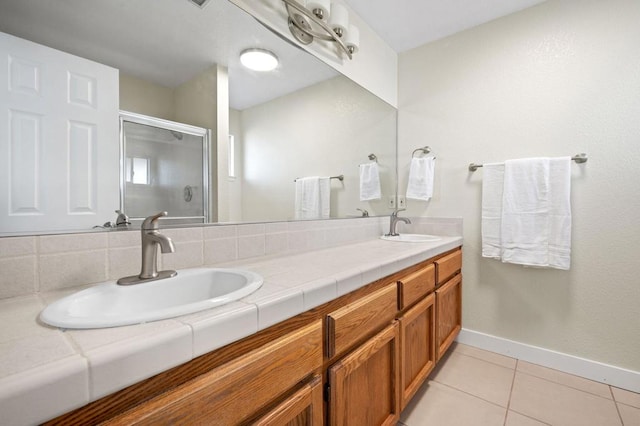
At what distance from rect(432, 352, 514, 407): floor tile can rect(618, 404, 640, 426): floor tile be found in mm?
434

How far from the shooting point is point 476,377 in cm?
160

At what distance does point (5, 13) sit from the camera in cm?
67

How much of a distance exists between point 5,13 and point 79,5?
17 centimetres

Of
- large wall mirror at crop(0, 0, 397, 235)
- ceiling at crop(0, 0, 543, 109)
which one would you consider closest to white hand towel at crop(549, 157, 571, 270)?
large wall mirror at crop(0, 0, 397, 235)

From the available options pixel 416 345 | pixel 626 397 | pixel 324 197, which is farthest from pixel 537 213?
pixel 324 197

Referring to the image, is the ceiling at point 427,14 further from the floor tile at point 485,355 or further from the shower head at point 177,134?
the floor tile at point 485,355

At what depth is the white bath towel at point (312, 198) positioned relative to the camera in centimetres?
148

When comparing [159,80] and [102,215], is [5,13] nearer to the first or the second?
[159,80]

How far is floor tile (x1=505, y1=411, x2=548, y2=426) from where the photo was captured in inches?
49.2

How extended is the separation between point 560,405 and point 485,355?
19.3 inches

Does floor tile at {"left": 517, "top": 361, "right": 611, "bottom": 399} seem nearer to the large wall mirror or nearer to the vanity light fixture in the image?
the large wall mirror

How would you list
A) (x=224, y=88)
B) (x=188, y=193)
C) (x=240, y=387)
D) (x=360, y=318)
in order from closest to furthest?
1. (x=240, y=387)
2. (x=360, y=318)
3. (x=188, y=193)
4. (x=224, y=88)

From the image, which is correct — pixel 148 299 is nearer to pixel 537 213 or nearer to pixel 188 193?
pixel 188 193

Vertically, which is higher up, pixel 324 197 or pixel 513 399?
pixel 324 197
